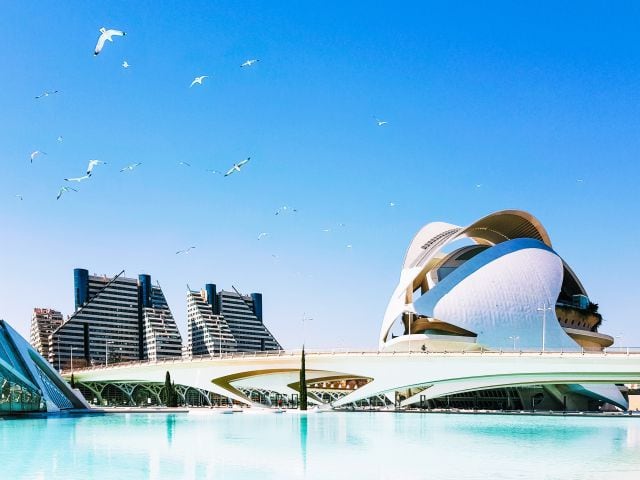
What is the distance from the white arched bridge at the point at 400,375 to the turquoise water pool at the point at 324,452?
13183 millimetres

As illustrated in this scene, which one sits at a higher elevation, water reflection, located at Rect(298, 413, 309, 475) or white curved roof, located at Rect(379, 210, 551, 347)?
white curved roof, located at Rect(379, 210, 551, 347)

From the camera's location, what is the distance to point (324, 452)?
26.6 m

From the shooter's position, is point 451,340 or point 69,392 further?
point 451,340

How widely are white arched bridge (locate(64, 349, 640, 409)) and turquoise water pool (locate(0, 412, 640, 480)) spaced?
43.3ft

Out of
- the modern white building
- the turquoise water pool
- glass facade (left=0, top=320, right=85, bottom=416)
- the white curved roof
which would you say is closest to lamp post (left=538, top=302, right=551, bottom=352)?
Answer: the modern white building

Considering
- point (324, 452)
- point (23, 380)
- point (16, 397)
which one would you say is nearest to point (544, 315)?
point (23, 380)

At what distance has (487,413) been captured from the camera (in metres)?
57.6

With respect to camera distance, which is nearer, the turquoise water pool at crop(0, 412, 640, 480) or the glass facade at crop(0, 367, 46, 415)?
the turquoise water pool at crop(0, 412, 640, 480)

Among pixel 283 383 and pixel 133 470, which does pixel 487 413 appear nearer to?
pixel 283 383

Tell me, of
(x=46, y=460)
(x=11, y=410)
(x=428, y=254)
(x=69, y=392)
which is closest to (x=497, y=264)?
(x=428, y=254)

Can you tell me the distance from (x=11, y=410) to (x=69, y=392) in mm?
9183

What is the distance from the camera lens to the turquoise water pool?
69.1 feet

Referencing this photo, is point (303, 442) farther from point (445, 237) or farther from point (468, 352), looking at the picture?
point (445, 237)

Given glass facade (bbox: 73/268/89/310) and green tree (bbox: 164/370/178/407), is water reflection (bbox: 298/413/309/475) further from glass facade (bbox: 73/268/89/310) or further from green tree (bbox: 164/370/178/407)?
glass facade (bbox: 73/268/89/310)
